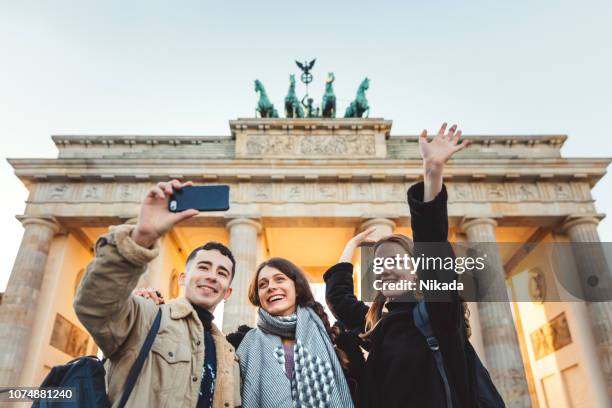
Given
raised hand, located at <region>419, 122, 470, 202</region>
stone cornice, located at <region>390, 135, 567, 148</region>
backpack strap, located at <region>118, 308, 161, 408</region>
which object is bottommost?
backpack strap, located at <region>118, 308, 161, 408</region>

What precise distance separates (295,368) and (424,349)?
0.75 m

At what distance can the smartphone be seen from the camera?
70.5 inches

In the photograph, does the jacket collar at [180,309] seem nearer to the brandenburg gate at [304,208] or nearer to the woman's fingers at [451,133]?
the woman's fingers at [451,133]

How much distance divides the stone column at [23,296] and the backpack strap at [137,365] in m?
16.2

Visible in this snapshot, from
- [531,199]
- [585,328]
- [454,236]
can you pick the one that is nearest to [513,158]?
[531,199]

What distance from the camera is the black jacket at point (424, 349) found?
6.39ft

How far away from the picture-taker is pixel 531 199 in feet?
57.2

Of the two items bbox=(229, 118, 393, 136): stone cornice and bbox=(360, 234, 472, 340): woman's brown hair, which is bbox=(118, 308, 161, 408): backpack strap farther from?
bbox=(229, 118, 393, 136): stone cornice

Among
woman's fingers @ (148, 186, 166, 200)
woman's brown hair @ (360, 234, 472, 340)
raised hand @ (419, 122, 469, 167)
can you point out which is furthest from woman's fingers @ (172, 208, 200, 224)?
woman's brown hair @ (360, 234, 472, 340)

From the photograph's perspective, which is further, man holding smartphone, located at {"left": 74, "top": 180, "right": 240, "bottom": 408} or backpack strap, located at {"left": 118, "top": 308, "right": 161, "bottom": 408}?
backpack strap, located at {"left": 118, "top": 308, "right": 161, "bottom": 408}

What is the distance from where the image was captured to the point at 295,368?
7.77 feet

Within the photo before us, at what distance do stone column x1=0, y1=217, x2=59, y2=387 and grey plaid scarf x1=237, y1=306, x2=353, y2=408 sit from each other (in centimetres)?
1606

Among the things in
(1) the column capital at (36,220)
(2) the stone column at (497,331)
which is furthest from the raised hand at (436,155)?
(1) the column capital at (36,220)

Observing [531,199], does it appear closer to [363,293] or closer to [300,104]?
[300,104]
